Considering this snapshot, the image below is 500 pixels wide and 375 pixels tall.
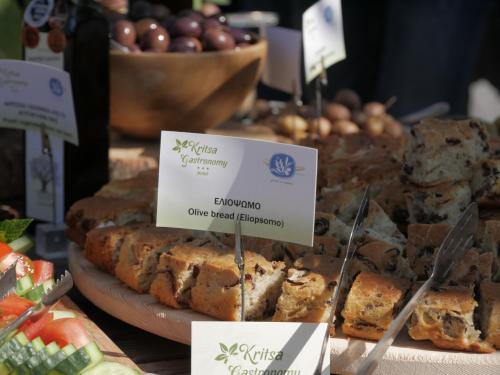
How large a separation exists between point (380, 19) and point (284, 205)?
15.2 feet

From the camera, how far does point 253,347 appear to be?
1447 millimetres

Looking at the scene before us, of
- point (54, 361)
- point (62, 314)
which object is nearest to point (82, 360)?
point (54, 361)

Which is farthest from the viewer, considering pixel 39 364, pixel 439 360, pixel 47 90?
pixel 47 90

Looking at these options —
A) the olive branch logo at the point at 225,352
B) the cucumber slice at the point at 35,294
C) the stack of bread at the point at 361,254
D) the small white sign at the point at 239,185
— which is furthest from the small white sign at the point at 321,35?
the olive branch logo at the point at 225,352

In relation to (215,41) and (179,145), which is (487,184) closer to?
(179,145)

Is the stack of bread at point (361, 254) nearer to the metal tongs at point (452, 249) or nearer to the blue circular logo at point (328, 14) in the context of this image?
the metal tongs at point (452, 249)

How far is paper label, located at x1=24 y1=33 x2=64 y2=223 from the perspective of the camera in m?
2.33

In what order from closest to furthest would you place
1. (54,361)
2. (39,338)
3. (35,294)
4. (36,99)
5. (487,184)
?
(54,361)
(39,338)
(35,294)
(487,184)
(36,99)

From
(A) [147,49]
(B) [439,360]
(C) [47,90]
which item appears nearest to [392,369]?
(B) [439,360]

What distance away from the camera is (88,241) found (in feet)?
6.35

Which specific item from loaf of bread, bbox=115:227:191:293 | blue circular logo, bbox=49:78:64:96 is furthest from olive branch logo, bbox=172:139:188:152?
blue circular logo, bbox=49:78:64:96

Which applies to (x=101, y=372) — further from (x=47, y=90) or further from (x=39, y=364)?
(x=47, y=90)

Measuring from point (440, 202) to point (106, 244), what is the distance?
729 mm

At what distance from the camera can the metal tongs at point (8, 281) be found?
1.59 meters
